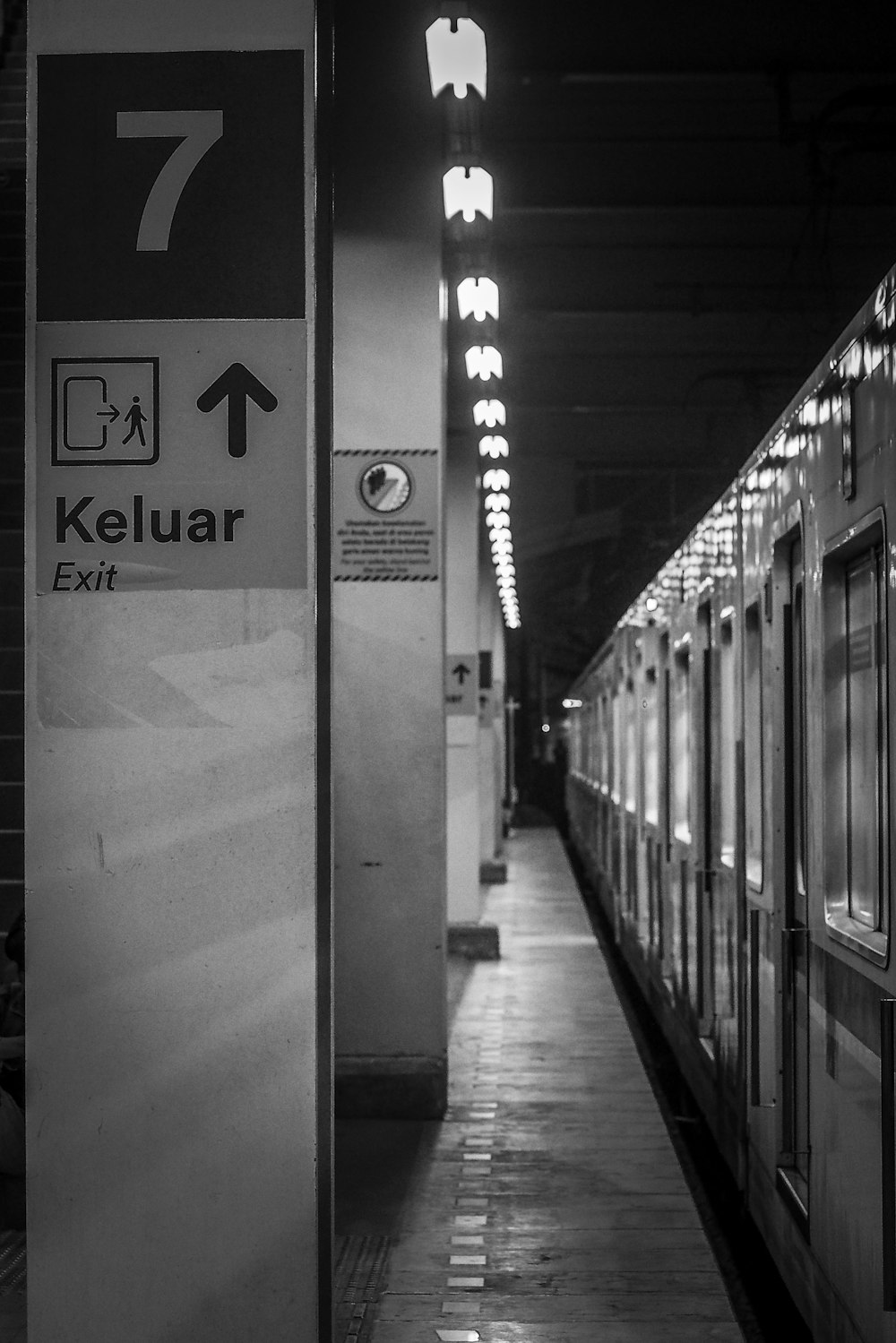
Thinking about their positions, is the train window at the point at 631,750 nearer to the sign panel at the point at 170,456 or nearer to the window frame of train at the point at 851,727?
the window frame of train at the point at 851,727

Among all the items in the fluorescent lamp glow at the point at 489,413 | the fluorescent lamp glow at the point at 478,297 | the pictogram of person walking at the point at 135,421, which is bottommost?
the pictogram of person walking at the point at 135,421

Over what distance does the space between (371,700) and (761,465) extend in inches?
118

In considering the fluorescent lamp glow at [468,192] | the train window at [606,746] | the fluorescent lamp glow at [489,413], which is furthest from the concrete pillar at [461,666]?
the fluorescent lamp glow at [468,192]

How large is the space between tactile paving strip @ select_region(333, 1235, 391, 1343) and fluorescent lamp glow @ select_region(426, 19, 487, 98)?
4184 millimetres

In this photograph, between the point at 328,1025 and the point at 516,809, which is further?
the point at 516,809

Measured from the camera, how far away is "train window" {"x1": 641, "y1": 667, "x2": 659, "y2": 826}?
10.7 m

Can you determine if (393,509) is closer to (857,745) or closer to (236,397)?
(857,745)

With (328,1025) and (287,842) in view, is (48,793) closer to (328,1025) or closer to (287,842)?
(287,842)

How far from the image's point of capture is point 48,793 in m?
3.31

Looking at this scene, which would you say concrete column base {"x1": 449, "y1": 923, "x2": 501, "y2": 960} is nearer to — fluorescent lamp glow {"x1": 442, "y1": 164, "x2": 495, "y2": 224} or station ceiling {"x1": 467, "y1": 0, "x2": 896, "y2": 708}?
station ceiling {"x1": 467, "y1": 0, "x2": 896, "y2": 708}

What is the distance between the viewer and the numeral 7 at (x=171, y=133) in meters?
3.35

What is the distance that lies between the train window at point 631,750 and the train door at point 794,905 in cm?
723

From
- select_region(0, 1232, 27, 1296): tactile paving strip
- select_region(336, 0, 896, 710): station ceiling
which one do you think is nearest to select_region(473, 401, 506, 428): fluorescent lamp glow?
select_region(336, 0, 896, 710): station ceiling

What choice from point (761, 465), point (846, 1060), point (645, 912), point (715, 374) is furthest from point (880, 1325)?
point (715, 374)
